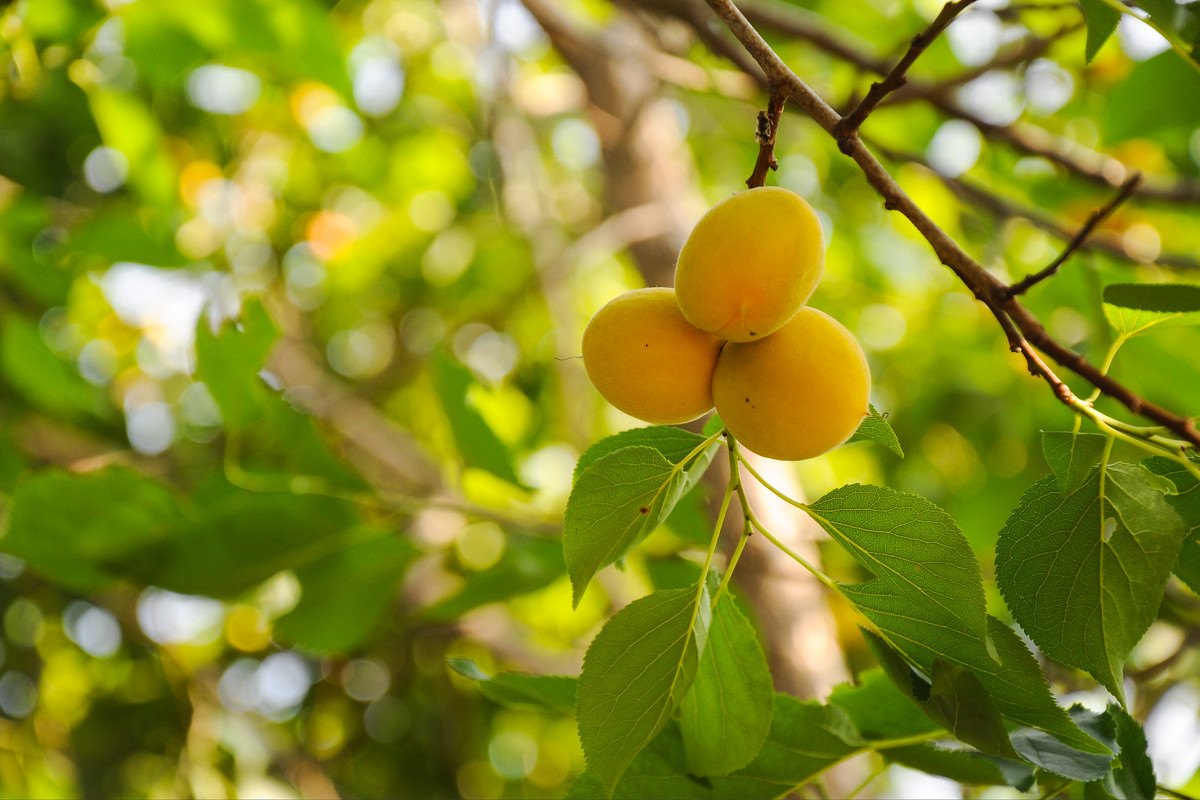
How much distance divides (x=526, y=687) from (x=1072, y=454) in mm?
543

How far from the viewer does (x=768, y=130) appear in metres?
0.62

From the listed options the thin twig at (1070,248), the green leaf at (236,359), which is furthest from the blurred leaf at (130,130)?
the thin twig at (1070,248)

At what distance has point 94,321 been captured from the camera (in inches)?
110

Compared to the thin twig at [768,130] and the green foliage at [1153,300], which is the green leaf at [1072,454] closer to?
the green foliage at [1153,300]

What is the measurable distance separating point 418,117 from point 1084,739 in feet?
9.56

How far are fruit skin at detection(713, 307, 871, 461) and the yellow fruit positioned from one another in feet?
0.13

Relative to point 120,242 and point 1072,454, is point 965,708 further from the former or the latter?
point 120,242

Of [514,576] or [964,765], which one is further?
[514,576]

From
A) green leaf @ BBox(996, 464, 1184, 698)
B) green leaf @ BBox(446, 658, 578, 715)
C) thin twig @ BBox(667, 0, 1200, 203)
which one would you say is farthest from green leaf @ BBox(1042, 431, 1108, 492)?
thin twig @ BBox(667, 0, 1200, 203)

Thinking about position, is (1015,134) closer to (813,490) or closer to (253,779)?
(813,490)

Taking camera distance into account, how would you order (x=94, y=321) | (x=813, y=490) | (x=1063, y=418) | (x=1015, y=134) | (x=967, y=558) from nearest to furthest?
1. (x=967, y=558)
2. (x=1015, y=134)
3. (x=1063, y=418)
4. (x=813, y=490)
5. (x=94, y=321)

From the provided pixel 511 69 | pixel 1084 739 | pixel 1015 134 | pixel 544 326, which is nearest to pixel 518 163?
pixel 511 69

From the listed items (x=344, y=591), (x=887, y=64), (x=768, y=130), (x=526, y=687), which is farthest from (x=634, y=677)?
(x=887, y=64)

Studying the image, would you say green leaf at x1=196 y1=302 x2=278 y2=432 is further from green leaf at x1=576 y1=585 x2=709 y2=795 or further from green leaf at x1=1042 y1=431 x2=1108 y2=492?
green leaf at x1=1042 y1=431 x2=1108 y2=492
